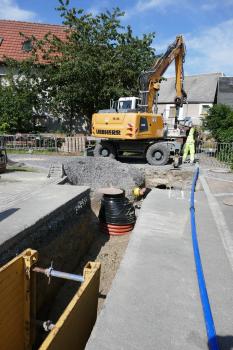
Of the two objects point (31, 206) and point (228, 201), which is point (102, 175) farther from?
point (31, 206)

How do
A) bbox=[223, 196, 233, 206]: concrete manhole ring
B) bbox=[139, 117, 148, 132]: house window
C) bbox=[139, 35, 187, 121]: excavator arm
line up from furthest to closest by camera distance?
bbox=[139, 35, 187, 121]: excavator arm
bbox=[139, 117, 148, 132]: house window
bbox=[223, 196, 233, 206]: concrete manhole ring

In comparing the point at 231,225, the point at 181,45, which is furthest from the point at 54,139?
the point at 231,225

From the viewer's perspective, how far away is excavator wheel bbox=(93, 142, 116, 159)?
15.5m

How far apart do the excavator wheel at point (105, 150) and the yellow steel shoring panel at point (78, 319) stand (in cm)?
1162

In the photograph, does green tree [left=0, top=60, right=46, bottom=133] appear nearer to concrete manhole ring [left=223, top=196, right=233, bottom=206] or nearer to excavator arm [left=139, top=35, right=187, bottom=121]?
excavator arm [left=139, top=35, right=187, bottom=121]

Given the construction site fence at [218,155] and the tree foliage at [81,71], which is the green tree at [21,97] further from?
the construction site fence at [218,155]

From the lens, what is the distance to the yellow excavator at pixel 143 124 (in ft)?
46.2

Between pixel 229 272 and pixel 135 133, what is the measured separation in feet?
32.0

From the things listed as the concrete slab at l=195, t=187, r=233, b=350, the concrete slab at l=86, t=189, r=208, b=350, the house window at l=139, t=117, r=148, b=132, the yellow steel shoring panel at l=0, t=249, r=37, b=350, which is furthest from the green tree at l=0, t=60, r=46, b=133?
the yellow steel shoring panel at l=0, t=249, r=37, b=350

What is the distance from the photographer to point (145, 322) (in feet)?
11.4

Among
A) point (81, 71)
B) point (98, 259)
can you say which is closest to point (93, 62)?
point (81, 71)

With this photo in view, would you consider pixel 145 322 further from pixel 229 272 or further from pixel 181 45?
pixel 181 45

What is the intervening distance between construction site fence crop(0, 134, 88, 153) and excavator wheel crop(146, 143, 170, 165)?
15.8ft

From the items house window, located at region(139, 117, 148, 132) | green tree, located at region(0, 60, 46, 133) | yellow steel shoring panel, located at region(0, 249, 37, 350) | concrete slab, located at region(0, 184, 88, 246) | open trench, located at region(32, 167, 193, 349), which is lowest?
open trench, located at region(32, 167, 193, 349)
